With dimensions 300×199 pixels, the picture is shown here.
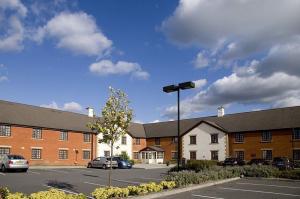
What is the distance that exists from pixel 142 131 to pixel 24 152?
2610 centimetres

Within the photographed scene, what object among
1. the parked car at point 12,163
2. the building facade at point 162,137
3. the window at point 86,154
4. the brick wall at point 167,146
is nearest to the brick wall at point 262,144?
the building facade at point 162,137

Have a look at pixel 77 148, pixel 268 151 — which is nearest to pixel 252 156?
pixel 268 151

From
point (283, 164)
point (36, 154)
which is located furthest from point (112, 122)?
point (36, 154)

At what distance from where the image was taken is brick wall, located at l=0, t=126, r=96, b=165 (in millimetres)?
43281

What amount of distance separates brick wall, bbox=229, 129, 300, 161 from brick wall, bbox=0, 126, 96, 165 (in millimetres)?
21199

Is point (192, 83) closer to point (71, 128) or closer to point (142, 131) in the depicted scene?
point (71, 128)

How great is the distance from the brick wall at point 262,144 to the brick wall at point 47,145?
2120cm

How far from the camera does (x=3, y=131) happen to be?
4222 centimetres

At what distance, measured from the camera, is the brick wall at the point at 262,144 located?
46.4 m

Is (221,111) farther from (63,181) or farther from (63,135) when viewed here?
(63,181)

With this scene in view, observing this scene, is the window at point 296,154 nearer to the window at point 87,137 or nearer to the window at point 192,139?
the window at point 192,139

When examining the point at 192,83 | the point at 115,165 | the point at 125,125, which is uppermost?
the point at 192,83

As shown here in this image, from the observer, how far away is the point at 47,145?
4662 centimetres

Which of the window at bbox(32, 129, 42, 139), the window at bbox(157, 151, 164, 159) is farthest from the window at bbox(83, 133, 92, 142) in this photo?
the window at bbox(157, 151, 164, 159)
